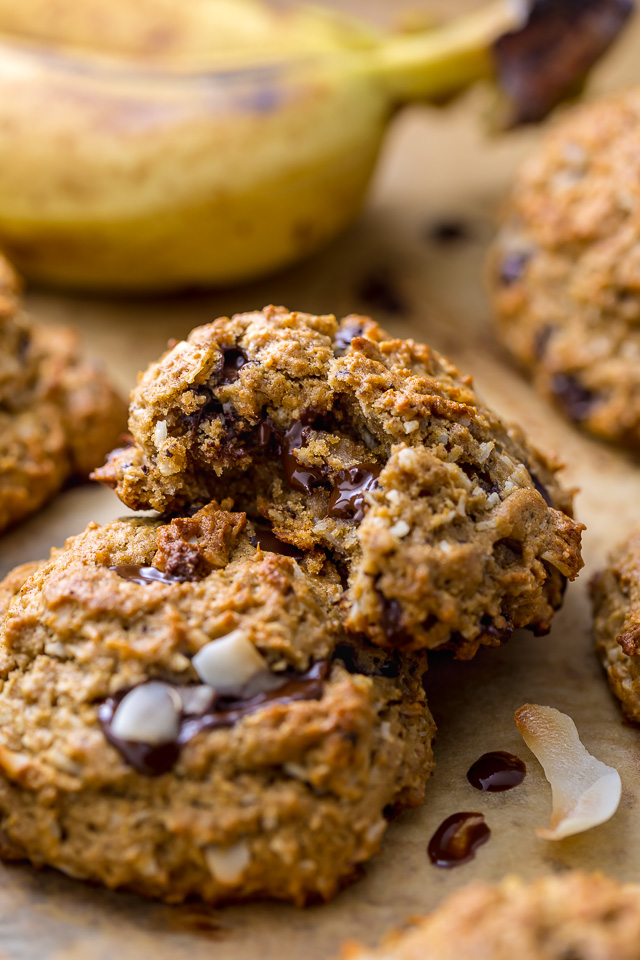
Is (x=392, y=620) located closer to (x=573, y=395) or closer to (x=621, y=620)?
(x=621, y=620)

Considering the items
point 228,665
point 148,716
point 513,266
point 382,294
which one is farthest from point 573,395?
point 148,716

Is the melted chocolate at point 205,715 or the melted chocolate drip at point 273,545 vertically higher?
the melted chocolate drip at point 273,545

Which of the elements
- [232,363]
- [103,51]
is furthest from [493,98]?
[232,363]

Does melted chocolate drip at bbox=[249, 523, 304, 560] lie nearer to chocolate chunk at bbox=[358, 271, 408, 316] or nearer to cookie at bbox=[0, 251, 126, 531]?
cookie at bbox=[0, 251, 126, 531]

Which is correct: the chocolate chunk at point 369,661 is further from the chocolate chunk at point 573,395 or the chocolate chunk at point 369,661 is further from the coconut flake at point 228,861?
the chocolate chunk at point 573,395

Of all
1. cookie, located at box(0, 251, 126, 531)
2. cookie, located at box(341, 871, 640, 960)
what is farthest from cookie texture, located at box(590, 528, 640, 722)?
cookie, located at box(0, 251, 126, 531)

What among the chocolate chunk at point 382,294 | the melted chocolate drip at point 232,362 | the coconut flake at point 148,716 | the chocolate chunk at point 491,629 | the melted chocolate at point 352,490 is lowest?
the chocolate chunk at point 491,629

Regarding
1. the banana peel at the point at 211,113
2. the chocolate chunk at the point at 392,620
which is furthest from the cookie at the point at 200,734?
the banana peel at the point at 211,113

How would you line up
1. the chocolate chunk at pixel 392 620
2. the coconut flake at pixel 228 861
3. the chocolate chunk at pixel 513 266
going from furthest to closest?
the chocolate chunk at pixel 513 266, the chocolate chunk at pixel 392 620, the coconut flake at pixel 228 861
